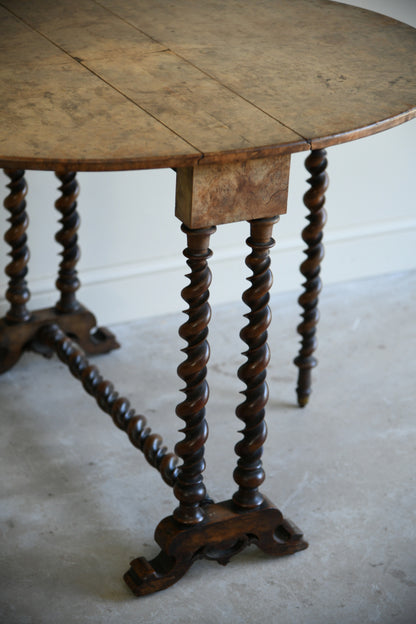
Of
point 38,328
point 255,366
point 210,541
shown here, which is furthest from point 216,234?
point 210,541

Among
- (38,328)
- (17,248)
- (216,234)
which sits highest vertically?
(17,248)

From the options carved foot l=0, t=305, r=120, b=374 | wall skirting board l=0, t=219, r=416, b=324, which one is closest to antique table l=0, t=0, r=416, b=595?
carved foot l=0, t=305, r=120, b=374

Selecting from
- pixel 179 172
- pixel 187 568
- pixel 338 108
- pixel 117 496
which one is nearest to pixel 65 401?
pixel 117 496

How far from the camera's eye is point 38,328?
2.46 meters

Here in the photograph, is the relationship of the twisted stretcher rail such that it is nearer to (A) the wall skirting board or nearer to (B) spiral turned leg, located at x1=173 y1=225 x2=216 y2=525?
(B) spiral turned leg, located at x1=173 y1=225 x2=216 y2=525

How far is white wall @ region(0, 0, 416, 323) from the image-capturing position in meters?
2.62

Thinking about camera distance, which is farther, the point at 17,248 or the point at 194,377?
the point at 17,248

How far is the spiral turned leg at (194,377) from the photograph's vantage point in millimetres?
1581

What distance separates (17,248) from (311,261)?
2.67 feet

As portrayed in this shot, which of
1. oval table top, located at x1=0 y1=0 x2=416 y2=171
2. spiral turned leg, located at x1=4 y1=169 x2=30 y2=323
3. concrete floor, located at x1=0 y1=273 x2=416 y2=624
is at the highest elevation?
oval table top, located at x1=0 y1=0 x2=416 y2=171

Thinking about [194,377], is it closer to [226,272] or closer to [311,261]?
[311,261]

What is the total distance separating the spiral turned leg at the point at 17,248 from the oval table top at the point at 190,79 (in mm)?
473

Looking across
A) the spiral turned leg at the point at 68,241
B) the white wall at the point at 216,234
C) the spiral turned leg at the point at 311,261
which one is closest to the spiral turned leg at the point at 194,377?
the spiral turned leg at the point at 311,261

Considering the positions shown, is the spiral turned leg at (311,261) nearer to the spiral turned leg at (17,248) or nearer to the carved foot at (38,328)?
the carved foot at (38,328)
